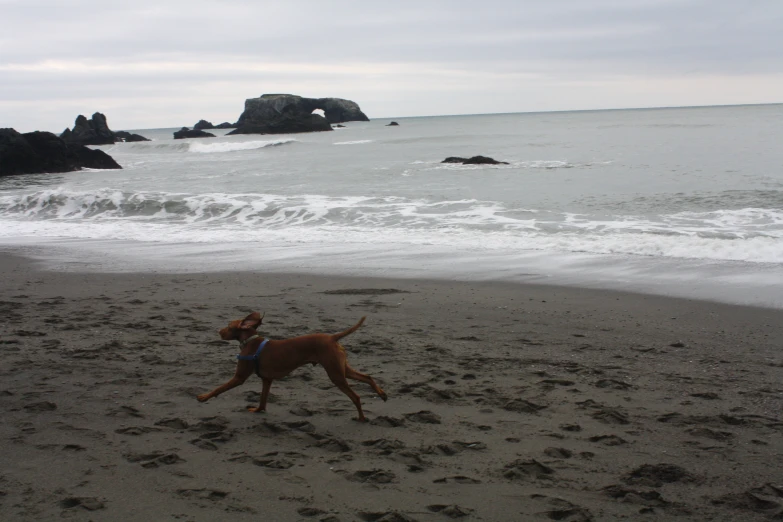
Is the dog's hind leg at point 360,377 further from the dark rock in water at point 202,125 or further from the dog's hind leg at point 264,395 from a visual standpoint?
the dark rock in water at point 202,125

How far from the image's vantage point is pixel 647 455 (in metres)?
3.52

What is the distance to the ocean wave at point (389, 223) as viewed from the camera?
1049 centimetres

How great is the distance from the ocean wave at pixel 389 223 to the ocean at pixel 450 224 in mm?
44

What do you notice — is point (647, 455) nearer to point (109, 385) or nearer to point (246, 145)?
point (109, 385)

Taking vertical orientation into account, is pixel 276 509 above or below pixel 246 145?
below

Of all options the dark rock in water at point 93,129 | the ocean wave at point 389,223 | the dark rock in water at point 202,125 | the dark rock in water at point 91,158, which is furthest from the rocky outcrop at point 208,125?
the ocean wave at point 389,223

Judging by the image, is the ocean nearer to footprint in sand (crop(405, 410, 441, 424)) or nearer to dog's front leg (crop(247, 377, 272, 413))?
footprint in sand (crop(405, 410, 441, 424))

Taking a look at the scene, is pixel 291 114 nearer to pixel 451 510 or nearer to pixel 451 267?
pixel 451 267

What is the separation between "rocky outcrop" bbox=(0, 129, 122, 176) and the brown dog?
93.0 feet

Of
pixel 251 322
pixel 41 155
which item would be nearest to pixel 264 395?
pixel 251 322

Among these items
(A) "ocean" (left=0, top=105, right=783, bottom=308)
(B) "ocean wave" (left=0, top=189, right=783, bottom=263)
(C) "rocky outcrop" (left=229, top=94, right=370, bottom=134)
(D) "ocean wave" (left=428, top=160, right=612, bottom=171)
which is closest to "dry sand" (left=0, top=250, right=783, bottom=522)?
(A) "ocean" (left=0, top=105, right=783, bottom=308)

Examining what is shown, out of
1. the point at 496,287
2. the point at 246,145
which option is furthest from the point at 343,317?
the point at 246,145

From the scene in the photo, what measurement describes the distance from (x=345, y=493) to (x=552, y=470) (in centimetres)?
105

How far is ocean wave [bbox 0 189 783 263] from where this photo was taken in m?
10.5
